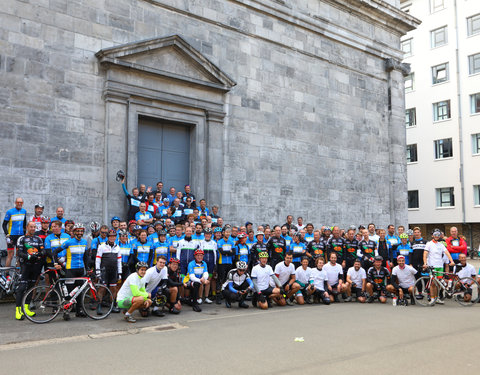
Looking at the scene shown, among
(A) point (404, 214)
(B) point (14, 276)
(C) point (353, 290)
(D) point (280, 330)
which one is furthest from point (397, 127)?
(B) point (14, 276)

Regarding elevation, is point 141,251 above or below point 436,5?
below

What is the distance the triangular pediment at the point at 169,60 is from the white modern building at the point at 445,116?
24.5 meters

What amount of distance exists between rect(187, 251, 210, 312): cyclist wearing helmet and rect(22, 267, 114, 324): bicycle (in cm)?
200

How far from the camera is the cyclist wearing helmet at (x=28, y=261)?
919 cm

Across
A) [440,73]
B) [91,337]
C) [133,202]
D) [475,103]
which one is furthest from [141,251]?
[440,73]

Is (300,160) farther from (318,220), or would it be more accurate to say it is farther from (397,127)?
(397,127)

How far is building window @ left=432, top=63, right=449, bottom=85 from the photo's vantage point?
35719 mm

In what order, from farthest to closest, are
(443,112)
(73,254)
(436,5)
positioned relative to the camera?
1. (436,5)
2. (443,112)
3. (73,254)

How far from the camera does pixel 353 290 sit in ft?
41.9

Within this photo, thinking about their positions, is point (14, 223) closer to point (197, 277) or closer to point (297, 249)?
point (197, 277)

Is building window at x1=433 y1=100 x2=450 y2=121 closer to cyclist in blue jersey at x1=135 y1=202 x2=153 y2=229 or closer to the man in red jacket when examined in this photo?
the man in red jacket

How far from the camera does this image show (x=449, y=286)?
39.4 ft

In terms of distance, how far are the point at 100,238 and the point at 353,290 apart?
22.4ft

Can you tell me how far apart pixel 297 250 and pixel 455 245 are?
4583 mm
